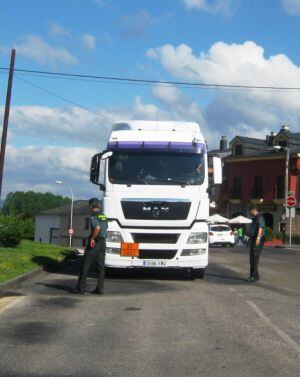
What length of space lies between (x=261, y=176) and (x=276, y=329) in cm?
5576


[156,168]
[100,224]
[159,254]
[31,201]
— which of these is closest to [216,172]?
[156,168]

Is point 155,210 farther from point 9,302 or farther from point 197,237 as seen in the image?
point 9,302

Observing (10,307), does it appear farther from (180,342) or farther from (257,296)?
(257,296)

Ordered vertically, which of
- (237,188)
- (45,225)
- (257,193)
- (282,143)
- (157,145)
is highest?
(282,143)

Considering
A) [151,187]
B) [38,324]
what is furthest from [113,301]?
[151,187]

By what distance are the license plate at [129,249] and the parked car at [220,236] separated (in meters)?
29.3

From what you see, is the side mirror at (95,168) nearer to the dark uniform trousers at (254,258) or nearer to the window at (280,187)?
the dark uniform trousers at (254,258)

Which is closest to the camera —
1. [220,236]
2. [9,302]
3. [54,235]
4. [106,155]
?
[9,302]

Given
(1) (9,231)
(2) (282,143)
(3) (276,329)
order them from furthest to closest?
(2) (282,143)
(1) (9,231)
(3) (276,329)

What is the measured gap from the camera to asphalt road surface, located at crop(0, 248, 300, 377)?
6.43m

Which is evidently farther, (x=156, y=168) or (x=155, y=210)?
(x=156, y=168)

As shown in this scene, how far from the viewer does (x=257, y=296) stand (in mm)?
12039

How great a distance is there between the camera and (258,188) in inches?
2499

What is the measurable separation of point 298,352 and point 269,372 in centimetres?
105
